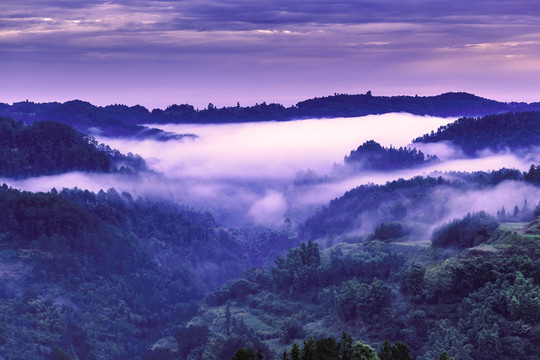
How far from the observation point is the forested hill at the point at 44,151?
14250cm

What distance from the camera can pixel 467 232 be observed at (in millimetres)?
79438

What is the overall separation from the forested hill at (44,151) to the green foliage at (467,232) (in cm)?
8554

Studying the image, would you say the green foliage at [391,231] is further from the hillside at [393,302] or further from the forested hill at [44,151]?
the forested hill at [44,151]

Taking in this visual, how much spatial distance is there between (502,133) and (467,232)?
115962mm

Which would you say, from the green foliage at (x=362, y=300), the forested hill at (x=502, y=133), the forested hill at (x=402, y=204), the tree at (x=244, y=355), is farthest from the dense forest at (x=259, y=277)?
→ the forested hill at (x=502, y=133)

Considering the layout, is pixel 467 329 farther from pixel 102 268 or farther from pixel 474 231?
pixel 102 268

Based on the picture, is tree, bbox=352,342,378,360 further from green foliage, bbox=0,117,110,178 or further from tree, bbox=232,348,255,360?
green foliage, bbox=0,117,110,178

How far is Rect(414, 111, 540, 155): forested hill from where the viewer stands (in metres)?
183

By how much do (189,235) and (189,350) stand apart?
68824mm

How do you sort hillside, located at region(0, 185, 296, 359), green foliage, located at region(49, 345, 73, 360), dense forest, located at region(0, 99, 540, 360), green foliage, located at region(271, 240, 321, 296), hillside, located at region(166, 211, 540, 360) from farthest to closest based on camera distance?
green foliage, located at region(271, 240, 321, 296) < hillside, located at region(0, 185, 296, 359) < green foliage, located at region(49, 345, 73, 360) < dense forest, located at region(0, 99, 540, 360) < hillside, located at region(166, 211, 540, 360)

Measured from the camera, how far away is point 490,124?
19538cm

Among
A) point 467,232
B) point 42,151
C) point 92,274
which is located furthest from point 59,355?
point 42,151

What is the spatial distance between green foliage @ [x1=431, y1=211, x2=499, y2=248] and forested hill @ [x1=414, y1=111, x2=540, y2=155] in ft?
345

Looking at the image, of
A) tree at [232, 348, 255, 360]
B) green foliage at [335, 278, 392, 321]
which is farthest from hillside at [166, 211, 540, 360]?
tree at [232, 348, 255, 360]
